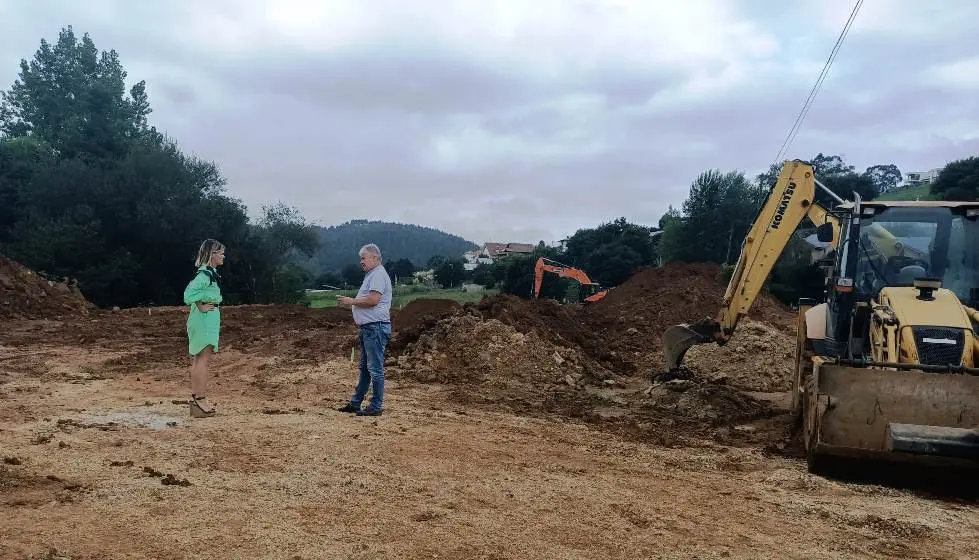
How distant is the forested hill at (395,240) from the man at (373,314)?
317 feet

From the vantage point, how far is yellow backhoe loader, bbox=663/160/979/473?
17.9ft

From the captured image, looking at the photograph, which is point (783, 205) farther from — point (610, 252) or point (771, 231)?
point (610, 252)

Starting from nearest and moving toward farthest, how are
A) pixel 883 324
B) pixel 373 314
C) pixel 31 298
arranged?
pixel 883 324
pixel 373 314
pixel 31 298

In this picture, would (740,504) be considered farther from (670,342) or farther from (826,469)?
(670,342)

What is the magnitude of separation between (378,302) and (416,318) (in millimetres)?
8148

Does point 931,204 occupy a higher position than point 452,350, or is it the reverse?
point 931,204

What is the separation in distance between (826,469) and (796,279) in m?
25.0

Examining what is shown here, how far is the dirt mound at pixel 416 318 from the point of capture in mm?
12758

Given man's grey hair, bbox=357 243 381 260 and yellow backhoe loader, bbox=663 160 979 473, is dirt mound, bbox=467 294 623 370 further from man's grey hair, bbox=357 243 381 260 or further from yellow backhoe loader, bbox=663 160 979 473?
man's grey hair, bbox=357 243 381 260

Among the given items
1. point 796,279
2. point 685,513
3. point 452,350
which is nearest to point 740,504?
point 685,513

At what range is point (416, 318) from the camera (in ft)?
50.6

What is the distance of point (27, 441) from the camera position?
566cm

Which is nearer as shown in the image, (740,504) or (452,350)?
(740,504)

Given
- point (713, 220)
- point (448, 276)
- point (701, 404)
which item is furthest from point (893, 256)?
point (448, 276)
